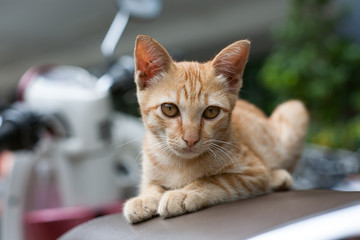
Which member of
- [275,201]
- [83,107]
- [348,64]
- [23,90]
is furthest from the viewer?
[348,64]

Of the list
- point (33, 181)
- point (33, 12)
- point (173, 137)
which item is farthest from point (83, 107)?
point (33, 12)

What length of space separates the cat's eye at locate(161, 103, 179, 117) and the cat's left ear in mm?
151

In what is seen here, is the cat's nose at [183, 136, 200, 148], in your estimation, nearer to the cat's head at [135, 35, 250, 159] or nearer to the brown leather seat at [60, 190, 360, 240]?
the cat's head at [135, 35, 250, 159]

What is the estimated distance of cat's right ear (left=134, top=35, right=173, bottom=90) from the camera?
88cm

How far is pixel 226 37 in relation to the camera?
14.0 feet

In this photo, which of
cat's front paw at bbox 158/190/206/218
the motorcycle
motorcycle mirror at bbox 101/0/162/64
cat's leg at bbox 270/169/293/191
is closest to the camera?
cat's front paw at bbox 158/190/206/218

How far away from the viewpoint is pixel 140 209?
875 millimetres

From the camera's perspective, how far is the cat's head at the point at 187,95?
0.90 metres

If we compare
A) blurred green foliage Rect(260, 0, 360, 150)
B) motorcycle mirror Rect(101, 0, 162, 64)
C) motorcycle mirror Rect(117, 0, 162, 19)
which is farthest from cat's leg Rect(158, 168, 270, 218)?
blurred green foliage Rect(260, 0, 360, 150)

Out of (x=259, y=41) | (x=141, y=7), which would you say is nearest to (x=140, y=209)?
(x=141, y=7)

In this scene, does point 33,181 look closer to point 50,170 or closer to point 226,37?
point 50,170

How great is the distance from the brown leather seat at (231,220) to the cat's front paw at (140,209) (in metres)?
0.02

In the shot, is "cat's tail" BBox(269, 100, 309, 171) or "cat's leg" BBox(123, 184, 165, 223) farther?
"cat's tail" BBox(269, 100, 309, 171)

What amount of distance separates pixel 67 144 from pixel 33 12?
8.85ft
